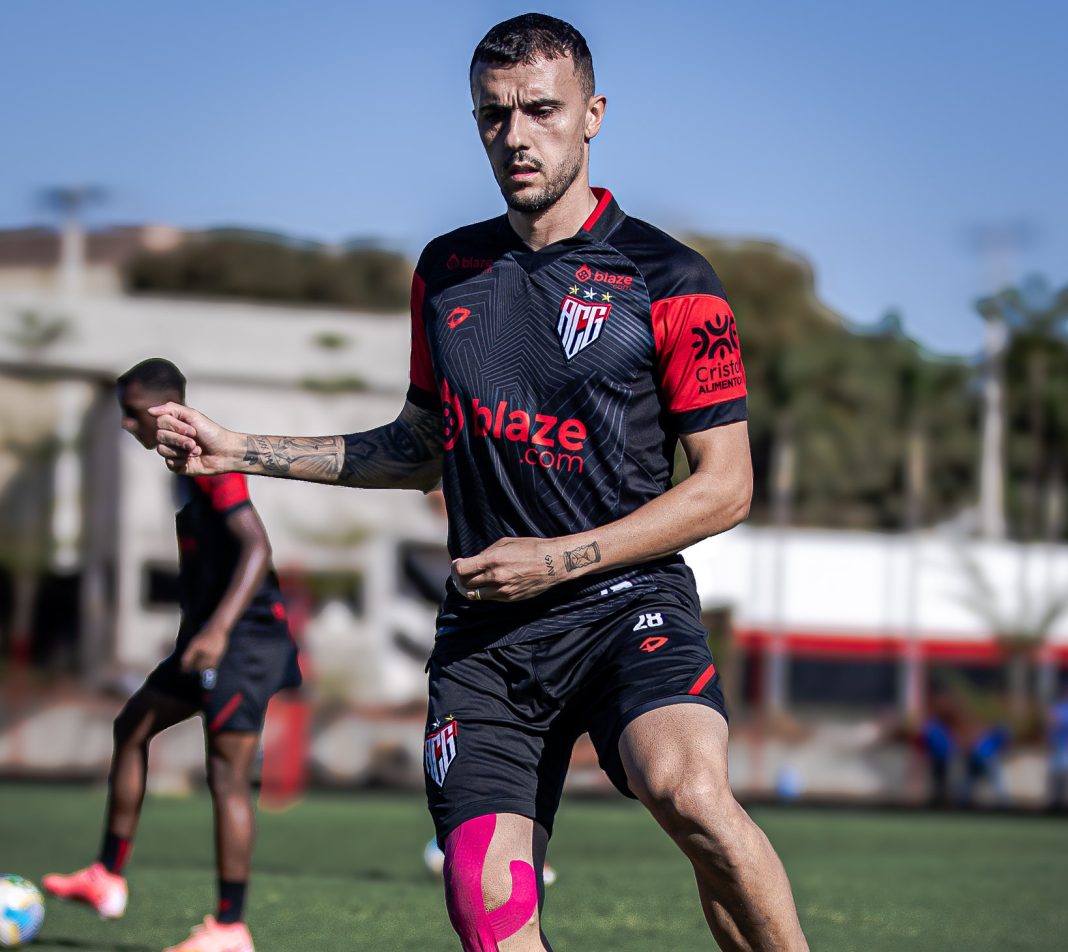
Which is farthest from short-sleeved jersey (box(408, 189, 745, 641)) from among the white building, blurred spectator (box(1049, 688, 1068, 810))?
the white building

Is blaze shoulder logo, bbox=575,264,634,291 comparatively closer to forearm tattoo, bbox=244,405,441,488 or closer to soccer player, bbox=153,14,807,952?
soccer player, bbox=153,14,807,952

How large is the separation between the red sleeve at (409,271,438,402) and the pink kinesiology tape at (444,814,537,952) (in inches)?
47.6

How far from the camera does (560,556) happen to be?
12.5ft

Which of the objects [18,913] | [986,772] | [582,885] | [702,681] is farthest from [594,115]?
[986,772]

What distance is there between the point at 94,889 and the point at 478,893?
3833 mm

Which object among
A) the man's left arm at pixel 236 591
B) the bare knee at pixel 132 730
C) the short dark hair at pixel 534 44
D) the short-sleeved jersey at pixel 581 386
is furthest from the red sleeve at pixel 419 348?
the bare knee at pixel 132 730

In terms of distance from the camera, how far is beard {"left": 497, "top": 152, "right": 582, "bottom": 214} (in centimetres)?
405

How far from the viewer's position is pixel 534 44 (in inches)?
157

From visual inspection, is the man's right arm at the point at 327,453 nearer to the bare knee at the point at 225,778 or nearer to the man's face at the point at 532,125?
the man's face at the point at 532,125

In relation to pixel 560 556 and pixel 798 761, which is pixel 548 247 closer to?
pixel 560 556

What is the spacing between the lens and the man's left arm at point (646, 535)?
375 centimetres

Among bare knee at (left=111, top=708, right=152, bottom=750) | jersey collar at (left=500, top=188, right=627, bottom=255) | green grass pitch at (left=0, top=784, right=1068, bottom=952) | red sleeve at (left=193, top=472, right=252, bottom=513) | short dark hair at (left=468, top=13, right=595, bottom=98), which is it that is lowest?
green grass pitch at (left=0, top=784, right=1068, bottom=952)

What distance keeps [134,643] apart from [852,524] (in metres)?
24.9

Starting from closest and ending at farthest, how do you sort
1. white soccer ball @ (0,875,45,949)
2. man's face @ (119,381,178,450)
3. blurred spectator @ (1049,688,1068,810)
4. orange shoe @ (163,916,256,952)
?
orange shoe @ (163,916,256,952)
man's face @ (119,381,178,450)
white soccer ball @ (0,875,45,949)
blurred spectator @ (1049,688,1068,810)
